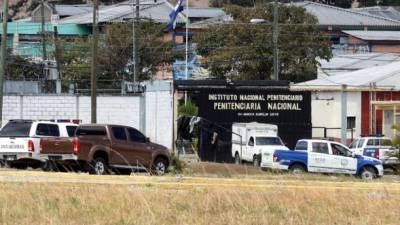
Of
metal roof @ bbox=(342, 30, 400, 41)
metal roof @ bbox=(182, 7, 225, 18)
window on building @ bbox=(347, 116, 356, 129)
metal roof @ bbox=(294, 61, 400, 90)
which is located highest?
metal roof @ bbox=(182, 7, 225, 18)

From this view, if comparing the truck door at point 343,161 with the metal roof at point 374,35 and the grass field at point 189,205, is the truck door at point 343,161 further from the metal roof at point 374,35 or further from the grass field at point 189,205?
the metal roof at point 374,35

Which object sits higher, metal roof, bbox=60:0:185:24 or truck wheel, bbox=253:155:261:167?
metal roof, bbox=60:0:185:24

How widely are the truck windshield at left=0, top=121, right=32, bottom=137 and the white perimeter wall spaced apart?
26.1 meters

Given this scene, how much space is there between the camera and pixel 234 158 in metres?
44.1

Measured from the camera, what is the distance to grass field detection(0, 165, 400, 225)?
11.2 meters

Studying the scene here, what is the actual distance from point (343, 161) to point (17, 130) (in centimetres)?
1291

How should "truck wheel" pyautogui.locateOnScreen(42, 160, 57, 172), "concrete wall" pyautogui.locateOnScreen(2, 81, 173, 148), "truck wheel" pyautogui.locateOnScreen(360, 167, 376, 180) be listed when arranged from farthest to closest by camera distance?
"concrete wall" pyautogui.locateOnScreen(2, 81, 173, 148)
"truck wheel" pyautogui.locateOnScreen(360, 167, 376, 180)
"truck wheel" pyautogui.locateOnScreen(42, 160, 57, 172)

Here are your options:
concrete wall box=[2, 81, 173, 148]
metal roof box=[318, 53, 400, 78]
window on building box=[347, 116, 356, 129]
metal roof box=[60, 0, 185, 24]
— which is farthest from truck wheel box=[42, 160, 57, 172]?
metal roof box=[60, 0, 185, 24]

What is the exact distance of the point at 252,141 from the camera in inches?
1597

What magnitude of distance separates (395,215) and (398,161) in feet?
69.3

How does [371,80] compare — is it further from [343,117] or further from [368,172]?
[368,172]

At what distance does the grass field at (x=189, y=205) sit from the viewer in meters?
11.2

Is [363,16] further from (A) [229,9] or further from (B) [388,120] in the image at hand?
(B) [388,120]

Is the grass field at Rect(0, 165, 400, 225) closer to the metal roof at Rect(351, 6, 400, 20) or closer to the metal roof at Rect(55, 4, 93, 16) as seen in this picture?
the metal roof at Rect(351, 6, 400, 20)
